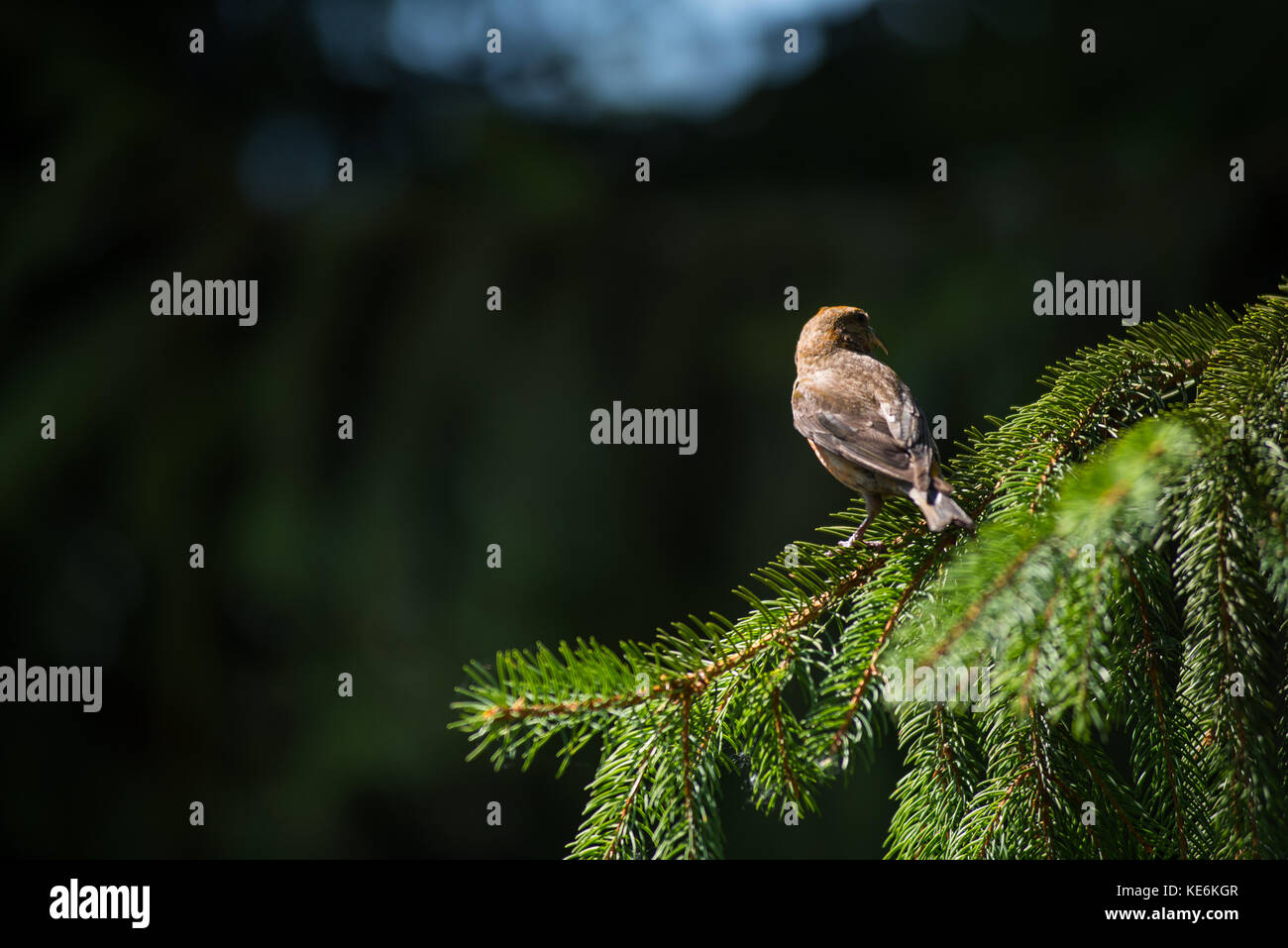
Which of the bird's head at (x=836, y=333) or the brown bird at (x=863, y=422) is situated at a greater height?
the bird's head at (x=836, y=333)

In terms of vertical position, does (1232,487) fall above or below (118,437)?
below

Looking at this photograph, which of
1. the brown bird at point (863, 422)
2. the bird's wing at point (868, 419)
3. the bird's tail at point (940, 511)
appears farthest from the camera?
the bird's wing at point (868, 419)

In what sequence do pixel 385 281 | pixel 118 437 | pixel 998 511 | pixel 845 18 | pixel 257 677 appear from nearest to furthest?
pixel 998 511 < pixel 118 437 < pixel 385 281 < pixel 257 677 < pixel 845 18

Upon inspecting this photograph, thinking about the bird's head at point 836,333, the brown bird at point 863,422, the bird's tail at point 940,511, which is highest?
the bird's head at point 836,333

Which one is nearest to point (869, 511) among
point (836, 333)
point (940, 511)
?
point (940, 511)

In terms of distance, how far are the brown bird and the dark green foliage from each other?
0.09 m

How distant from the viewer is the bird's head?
235 cm

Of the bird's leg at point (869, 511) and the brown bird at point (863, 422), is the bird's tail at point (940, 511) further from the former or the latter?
the bird's leg at point (869, 511)

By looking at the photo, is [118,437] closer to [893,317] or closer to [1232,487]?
[893,317]

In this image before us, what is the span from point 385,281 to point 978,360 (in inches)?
73.6

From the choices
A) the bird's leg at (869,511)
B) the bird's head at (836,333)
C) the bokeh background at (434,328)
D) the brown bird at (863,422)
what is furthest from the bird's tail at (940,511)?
the bokeh background at (434,328)

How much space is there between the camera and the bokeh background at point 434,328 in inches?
114

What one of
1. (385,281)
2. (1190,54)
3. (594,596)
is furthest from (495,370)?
(1190,54)

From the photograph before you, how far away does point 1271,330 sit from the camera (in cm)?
138
